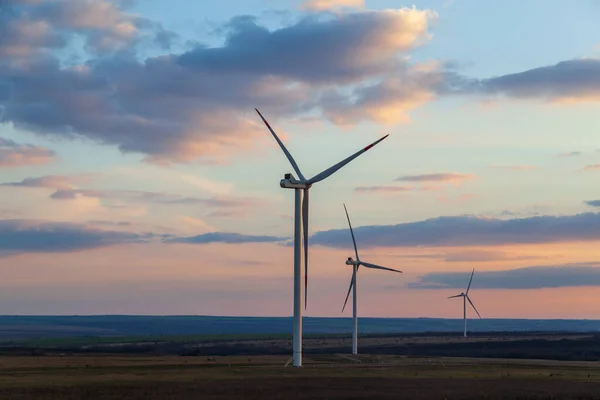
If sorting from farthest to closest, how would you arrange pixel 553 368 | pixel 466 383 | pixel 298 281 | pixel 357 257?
1. pixel 357 257
2. pixel 553 368
3. pixel 298 281
4. pixel 466 383

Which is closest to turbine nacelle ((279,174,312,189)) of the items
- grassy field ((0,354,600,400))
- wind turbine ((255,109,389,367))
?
wind turbine ((255,109,389,367))

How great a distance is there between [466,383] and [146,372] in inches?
1463

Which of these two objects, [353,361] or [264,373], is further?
[353,361]

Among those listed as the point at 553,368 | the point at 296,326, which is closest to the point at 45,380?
the point at 296,326

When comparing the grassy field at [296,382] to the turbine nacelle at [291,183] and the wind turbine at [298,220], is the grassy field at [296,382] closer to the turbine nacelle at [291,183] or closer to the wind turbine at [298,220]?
the wind turbine at [298,220]

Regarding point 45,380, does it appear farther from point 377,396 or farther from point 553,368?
point 553,368

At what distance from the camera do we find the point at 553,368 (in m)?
127

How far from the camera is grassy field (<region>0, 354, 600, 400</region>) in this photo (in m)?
78.7

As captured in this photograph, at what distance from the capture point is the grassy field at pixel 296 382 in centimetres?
7869

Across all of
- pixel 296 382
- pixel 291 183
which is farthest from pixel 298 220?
pixel 296 382

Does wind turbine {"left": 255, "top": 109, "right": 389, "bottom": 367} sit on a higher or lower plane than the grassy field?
higher

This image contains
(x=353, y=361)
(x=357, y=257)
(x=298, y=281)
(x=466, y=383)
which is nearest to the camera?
(x=466, y=383)

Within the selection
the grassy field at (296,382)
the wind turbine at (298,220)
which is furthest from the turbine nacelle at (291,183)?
the grassy field at (296,382)

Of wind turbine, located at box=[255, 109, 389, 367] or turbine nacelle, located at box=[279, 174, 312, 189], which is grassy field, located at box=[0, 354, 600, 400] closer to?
wind turbine, located at box=[255, 109, 389, 367]
